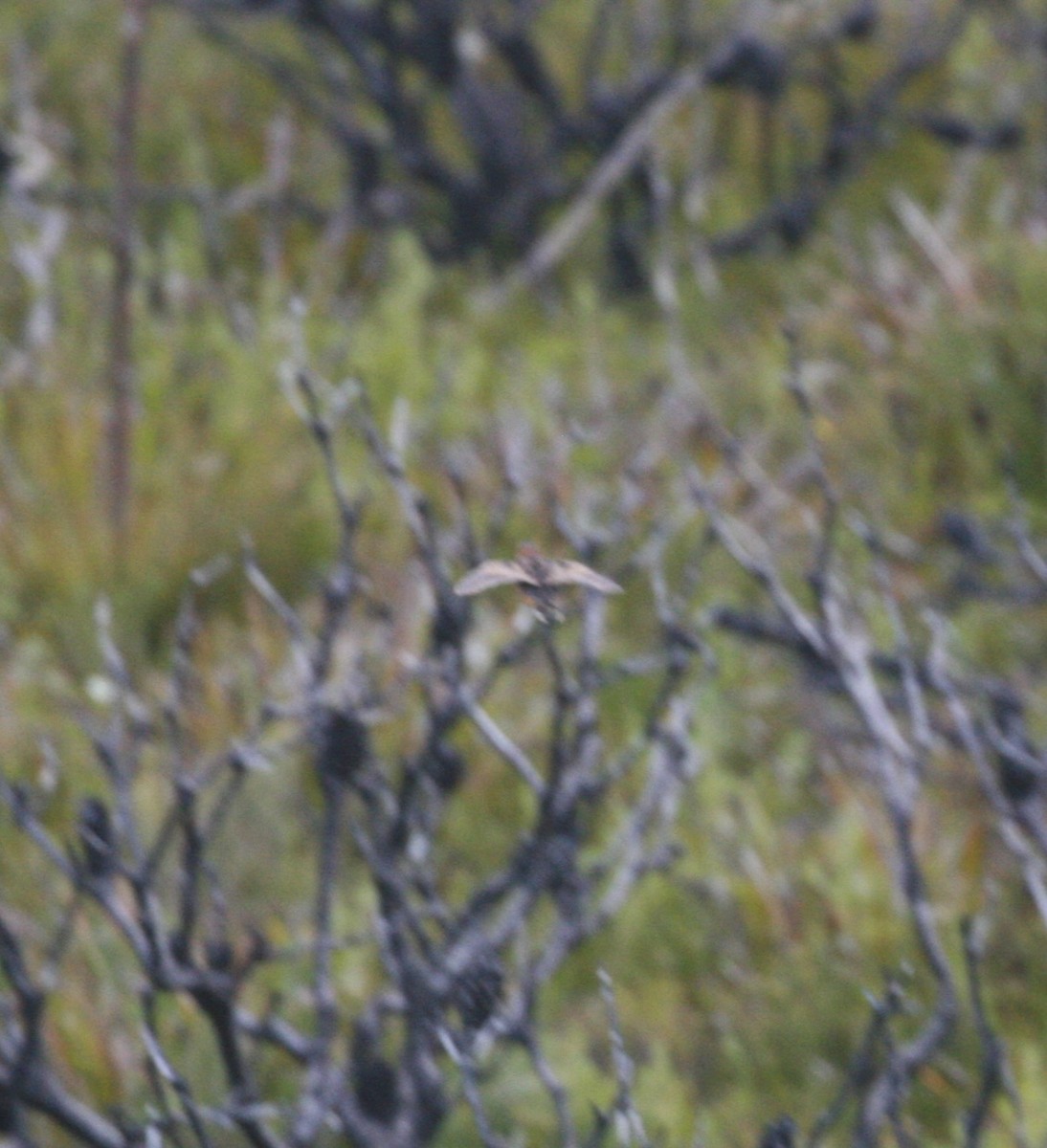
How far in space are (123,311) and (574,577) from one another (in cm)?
182

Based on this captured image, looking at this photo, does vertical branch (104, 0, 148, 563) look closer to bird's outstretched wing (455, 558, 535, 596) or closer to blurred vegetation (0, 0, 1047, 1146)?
blurred vegetation (0, 0, 1047, 1146)

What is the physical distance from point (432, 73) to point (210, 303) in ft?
2.69

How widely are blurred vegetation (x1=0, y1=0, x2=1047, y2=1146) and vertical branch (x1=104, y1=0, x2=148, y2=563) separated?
0.05 metres

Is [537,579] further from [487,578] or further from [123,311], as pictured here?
[123,311]

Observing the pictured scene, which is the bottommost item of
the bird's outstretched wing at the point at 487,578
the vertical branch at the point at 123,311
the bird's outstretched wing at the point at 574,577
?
the bird's outstretched wing at the point at 574,577

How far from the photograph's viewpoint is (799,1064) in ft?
7.39

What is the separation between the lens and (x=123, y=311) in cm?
299

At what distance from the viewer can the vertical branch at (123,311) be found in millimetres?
2926

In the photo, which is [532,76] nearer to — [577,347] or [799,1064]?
[577,347]

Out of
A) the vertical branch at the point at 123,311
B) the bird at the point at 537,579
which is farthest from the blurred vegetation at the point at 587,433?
the bird at the point at 537,579

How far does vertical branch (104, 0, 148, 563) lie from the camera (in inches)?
115

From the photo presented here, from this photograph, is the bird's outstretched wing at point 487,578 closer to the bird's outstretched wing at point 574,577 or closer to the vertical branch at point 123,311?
the bird's outstretched wing at point 574,577

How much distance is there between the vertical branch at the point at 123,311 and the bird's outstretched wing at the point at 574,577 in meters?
1.68

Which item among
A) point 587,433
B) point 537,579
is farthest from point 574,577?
point 587,433
